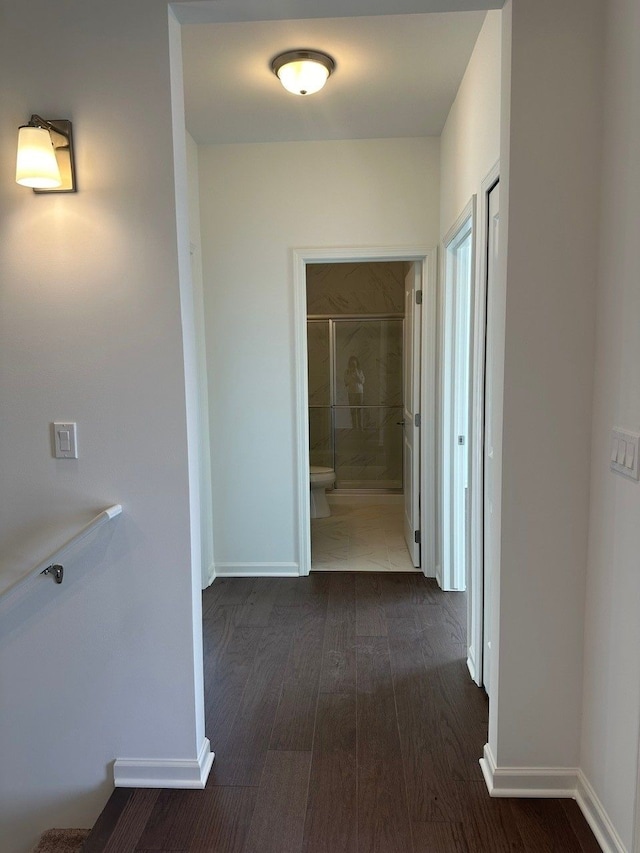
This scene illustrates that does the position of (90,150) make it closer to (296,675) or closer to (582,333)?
(582,333)

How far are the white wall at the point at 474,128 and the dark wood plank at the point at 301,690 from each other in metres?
2.13

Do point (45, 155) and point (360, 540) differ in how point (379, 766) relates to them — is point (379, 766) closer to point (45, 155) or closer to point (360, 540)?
point (45, 155)

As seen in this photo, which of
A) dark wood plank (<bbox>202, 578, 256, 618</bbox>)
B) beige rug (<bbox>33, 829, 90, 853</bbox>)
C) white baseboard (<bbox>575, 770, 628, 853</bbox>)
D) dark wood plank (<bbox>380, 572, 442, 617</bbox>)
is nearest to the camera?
white baseboard (<bbox>575, 770, 628, 853</bbox>)

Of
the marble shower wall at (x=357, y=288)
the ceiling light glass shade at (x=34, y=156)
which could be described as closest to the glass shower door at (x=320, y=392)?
the marble shower wall at (x=357, y=288)

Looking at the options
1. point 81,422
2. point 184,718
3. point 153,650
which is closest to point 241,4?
point 81,422

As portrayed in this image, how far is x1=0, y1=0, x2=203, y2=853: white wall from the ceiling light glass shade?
134 millimetres

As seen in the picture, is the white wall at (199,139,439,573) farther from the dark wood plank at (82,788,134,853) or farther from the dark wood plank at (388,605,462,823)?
the dark wood plank at (82,788,134,853)

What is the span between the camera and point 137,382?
1.79 m

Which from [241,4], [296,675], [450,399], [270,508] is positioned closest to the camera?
[241,4]

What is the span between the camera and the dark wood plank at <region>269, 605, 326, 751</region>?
2119 mm

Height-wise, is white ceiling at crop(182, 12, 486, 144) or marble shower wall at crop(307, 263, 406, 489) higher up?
white ceiling at crop(182, 12, 486, 144)

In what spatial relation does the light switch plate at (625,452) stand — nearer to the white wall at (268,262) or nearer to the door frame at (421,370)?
the door frame at (421,370)

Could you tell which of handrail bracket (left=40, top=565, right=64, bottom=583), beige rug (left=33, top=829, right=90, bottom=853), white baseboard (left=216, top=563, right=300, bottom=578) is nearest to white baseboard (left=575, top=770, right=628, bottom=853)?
beige rug (left=33, top=829, right=90, bottom=853)

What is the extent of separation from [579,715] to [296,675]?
Result: 1.17 metres
